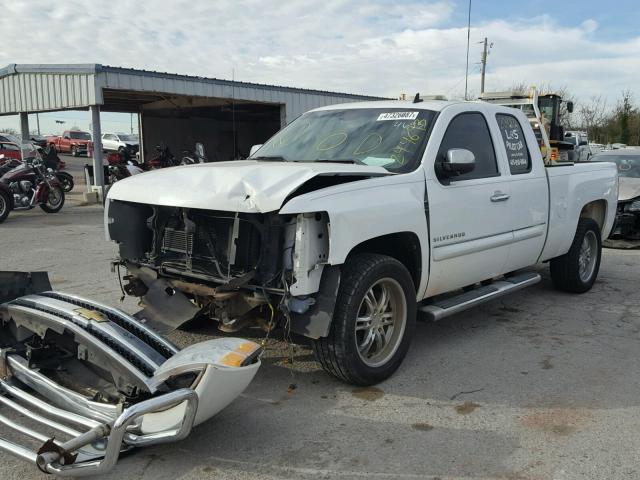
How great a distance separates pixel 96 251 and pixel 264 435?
22.4ft

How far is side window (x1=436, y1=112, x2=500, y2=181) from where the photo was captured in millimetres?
4801

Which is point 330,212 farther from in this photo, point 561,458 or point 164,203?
point 561,458

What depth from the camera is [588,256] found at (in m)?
6.96

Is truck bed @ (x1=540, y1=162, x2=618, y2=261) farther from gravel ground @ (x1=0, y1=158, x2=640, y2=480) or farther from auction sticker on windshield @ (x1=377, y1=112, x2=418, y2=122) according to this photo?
auction sticker on windshield @ (x1=377, y1=112, x2=418, y2=122)

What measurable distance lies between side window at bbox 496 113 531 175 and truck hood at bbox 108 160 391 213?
180 centimetres

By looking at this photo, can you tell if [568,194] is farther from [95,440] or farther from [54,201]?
[54,201]

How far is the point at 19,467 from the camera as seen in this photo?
9.91 feet

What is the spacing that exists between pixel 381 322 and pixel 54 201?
1230cm

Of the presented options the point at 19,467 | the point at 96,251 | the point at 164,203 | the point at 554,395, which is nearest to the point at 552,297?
the point at 554,395

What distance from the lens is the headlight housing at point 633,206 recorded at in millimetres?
9984

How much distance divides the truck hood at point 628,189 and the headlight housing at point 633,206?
10 centimetres

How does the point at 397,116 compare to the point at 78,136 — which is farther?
the point at 78,136

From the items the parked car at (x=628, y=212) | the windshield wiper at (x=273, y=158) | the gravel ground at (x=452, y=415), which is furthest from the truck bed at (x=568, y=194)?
the parked car at (x=628, y=212)

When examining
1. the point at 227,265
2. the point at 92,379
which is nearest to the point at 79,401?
the point at 92,379
